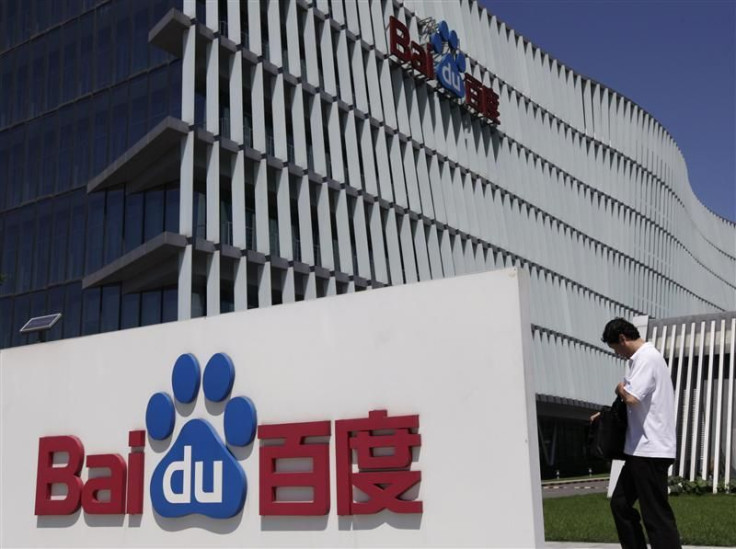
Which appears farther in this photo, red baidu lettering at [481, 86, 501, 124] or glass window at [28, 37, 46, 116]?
red baidu lettering at [481, 86, 501, 124]

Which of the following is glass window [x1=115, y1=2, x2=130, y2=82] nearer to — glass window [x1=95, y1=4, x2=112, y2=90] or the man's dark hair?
glass window [x1=95, y1=4, x2=112, y2=90]

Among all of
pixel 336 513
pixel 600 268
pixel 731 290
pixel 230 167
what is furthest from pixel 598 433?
pixel 731 290

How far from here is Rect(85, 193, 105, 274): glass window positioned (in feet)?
99.0

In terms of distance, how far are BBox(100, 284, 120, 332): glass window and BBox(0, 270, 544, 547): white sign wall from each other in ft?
67.1

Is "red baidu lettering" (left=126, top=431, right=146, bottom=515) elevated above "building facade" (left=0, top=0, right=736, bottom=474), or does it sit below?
below

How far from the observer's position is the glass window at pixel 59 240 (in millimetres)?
31125

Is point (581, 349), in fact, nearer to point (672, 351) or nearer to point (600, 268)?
point (600, 268)

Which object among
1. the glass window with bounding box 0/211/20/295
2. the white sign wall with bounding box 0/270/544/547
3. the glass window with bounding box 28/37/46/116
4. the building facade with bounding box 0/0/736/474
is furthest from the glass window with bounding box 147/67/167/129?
the white sign wall with bounding box 0/270/544/547

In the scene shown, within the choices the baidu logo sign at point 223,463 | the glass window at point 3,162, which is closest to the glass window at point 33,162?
the glass window at point 3,162

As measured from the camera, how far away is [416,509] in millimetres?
6730

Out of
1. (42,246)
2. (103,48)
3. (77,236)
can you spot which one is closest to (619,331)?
(77,236)

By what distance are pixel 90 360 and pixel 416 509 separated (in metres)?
4.05

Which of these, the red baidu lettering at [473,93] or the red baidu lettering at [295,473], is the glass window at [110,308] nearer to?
the red baidu lettering at [473,93]

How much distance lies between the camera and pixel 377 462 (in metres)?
6.96
